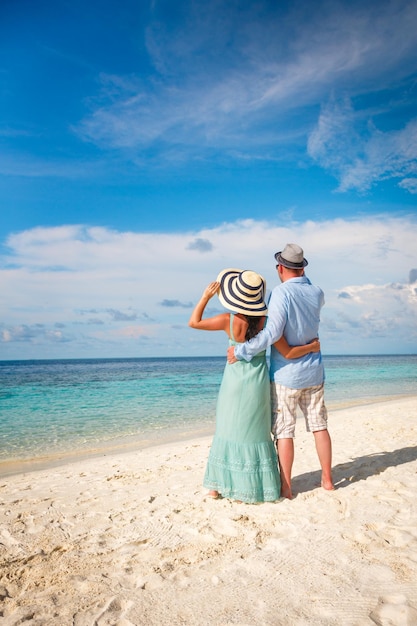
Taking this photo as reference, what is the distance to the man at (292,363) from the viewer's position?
3.88m

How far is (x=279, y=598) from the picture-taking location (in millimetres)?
2391

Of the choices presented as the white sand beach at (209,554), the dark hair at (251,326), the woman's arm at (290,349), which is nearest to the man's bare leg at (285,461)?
the white sand beach at (209,554)

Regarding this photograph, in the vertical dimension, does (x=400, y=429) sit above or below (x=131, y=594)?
below

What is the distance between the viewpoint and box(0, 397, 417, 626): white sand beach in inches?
90.5

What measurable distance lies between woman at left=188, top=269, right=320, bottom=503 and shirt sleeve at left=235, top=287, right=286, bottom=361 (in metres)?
0.12

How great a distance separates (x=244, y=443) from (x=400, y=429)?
5.53 metres

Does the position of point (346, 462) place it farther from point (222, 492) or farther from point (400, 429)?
point (400, 429)

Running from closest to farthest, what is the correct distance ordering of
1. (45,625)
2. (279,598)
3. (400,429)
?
(45,625)
(279,598)
(400,429)

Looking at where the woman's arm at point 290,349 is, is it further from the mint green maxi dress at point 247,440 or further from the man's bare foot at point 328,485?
the man's bare foot at point 328,485

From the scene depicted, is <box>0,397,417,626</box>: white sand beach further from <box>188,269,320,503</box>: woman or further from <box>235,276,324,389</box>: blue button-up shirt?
<box>235,276,324,389</box>: blue button-up shirt

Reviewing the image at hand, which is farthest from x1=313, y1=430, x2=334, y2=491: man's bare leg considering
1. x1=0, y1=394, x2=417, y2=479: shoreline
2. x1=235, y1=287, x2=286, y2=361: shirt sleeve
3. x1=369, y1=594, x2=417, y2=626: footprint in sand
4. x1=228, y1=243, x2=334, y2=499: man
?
x1=0, y1=394, x2=417, y2=479: shoreline

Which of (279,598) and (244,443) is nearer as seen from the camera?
(279,598)

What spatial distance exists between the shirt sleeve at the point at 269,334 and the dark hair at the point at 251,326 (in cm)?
13

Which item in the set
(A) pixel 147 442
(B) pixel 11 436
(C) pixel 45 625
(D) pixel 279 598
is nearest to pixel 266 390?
(D) pixel 279 598
